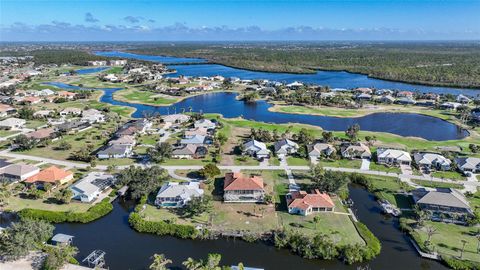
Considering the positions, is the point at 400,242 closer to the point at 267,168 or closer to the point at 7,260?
the point at 267,168

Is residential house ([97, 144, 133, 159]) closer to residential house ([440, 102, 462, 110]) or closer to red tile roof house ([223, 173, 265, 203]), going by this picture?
red tile roof house ([223, 173, 265, 203])

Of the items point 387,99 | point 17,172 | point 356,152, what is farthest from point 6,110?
point 387,99

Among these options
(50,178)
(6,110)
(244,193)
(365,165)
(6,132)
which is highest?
(6,110)

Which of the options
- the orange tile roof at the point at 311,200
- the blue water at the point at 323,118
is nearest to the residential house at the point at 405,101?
the blue water at the point at 323,118

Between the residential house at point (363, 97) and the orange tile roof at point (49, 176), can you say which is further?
the residential house at point (363, 97)

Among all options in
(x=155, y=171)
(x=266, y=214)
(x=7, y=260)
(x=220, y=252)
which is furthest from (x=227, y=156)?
(x=7, y=260)

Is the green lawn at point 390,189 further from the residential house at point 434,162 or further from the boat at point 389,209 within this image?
the residential house at point 434,162

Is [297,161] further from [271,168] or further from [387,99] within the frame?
[387,99]
